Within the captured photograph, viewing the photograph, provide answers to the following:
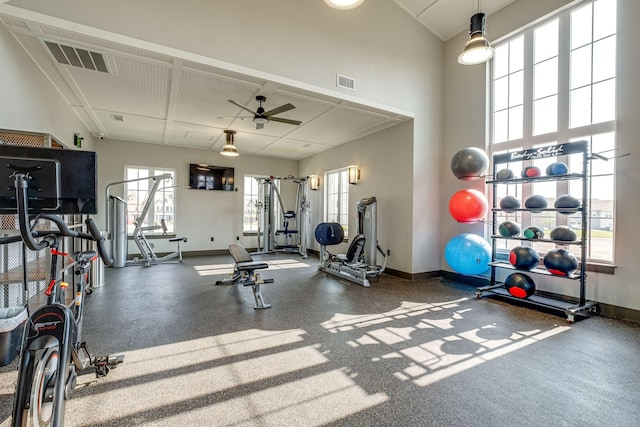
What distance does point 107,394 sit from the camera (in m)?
2.02

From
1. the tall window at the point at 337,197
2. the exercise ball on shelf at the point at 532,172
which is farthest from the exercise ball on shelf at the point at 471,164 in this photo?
the tall window at the point at 337,197

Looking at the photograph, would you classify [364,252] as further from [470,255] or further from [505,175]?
[505,175]

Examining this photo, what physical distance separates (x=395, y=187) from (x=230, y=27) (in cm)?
383

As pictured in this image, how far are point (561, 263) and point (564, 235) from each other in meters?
0.35

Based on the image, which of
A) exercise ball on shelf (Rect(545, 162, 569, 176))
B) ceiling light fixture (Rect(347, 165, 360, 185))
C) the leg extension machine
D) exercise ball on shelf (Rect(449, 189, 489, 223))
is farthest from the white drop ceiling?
exercise ball on shelf (Rect(545, 162, 569, 176))

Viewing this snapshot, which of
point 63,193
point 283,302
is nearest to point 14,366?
point 63,193

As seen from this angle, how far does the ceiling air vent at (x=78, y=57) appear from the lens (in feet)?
10.8

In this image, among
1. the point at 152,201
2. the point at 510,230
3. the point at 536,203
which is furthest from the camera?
the point at 152,201

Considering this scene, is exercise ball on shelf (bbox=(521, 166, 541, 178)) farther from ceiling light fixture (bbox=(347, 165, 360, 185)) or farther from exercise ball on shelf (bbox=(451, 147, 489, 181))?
ceiling light fixture (bbox=(347, 165, 360, 185))

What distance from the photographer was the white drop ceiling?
3454mm

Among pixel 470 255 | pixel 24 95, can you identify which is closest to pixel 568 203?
pixel 470 255

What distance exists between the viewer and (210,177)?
833 cm

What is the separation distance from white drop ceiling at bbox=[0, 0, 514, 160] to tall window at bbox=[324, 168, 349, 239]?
3.06 feet

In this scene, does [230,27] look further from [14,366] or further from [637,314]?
[637,314]
